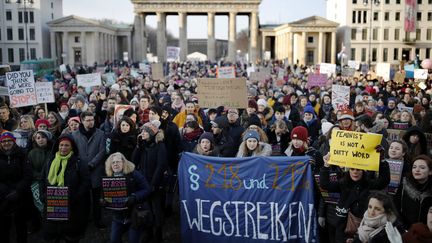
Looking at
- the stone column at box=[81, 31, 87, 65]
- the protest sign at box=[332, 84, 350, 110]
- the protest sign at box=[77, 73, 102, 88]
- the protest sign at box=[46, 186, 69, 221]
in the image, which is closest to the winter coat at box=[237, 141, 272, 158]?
the protest sign at box=[46, 186, 69, 221]

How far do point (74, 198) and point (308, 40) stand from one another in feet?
257

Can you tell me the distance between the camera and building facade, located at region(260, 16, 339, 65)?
7700cm

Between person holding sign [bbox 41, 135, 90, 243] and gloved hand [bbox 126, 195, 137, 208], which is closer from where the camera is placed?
gloved hand [bbox 126, 195, 137, 208]

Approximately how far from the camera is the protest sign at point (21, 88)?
1249 cm

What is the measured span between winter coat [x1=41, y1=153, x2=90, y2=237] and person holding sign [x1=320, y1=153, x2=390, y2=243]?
3.22 m

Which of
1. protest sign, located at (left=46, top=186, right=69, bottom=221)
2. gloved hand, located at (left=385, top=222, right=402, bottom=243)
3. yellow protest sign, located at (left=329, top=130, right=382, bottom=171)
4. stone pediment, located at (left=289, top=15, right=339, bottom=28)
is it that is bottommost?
protest sign, located at (left=46, top=186, right=69, bottom=221)

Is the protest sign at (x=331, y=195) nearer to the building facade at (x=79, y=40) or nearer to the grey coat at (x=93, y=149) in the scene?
the grey coat at (x=93, y=149)

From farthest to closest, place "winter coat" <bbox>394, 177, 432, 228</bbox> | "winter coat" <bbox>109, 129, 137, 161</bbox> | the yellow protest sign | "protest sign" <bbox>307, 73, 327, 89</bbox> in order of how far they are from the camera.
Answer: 1. "protest sign" <bbox>307, 73, 327, 89</bbox>
2. "winter coat" <bbox>109, 129, 137, 161</bbox>
3. the yellow protest sign
4. "winter coat" <bbox>394, 177, 432, 228</bbox>

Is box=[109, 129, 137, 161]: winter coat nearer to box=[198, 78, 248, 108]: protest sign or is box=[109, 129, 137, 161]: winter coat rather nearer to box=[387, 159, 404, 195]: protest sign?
box=[387, 159, 404, 195]: protest sign

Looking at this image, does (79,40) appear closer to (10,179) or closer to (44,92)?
(44,92)

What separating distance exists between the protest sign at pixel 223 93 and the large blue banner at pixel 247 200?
17.5 feet

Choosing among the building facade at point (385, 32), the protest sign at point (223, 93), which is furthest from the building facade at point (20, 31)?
the protest sign at point (223, 93)

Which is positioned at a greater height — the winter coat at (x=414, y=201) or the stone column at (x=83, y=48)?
the stone column at (x=83, y=48)

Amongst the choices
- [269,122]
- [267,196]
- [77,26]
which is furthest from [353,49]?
[267,196]
